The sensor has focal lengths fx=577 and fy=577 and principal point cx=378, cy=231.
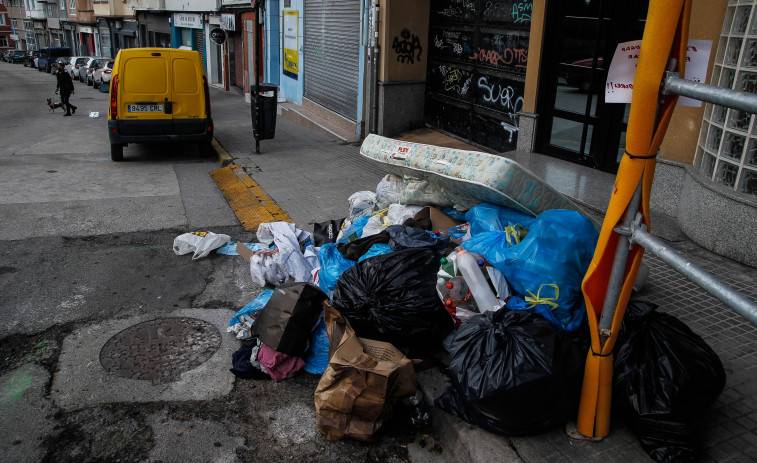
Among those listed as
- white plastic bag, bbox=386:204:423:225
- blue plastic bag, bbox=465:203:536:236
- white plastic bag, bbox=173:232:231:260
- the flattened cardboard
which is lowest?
white plastic bag, bbox=173:232:231:260

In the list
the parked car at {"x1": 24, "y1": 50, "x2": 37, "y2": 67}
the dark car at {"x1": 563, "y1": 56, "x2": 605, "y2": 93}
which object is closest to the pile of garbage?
the dark car at {"x1": 563, "y1": 56, "x2": 605, "y2": 93}

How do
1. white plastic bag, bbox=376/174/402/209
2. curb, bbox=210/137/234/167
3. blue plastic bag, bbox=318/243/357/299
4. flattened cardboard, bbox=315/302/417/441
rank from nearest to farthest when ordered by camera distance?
flattened cardboard, bbox=315/302/417/441 → blue plastic bag, bbox=318/243/357/299 → white plastic bag, bbox=376/174/402/209 → curb, bbox=210/137/234/167

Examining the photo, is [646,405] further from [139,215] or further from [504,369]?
[139,215]

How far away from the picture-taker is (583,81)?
781 cm

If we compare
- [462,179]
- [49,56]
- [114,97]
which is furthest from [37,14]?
[462,179]

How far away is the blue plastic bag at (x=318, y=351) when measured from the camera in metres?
4.04

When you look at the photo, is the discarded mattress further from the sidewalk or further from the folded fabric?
the folded fabric

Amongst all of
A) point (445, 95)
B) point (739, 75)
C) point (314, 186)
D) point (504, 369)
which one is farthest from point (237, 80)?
point (504, 369)

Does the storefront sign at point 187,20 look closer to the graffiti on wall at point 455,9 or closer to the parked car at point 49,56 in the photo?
the parked car at point 49,56

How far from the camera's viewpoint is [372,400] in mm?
3240

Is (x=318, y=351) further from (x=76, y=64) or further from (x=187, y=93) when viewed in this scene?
(x=76, y=64)

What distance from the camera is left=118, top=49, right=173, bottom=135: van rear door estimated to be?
33.4 ft

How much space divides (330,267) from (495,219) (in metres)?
1.39

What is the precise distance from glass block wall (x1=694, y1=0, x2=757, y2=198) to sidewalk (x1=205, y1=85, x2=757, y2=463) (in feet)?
2.31
